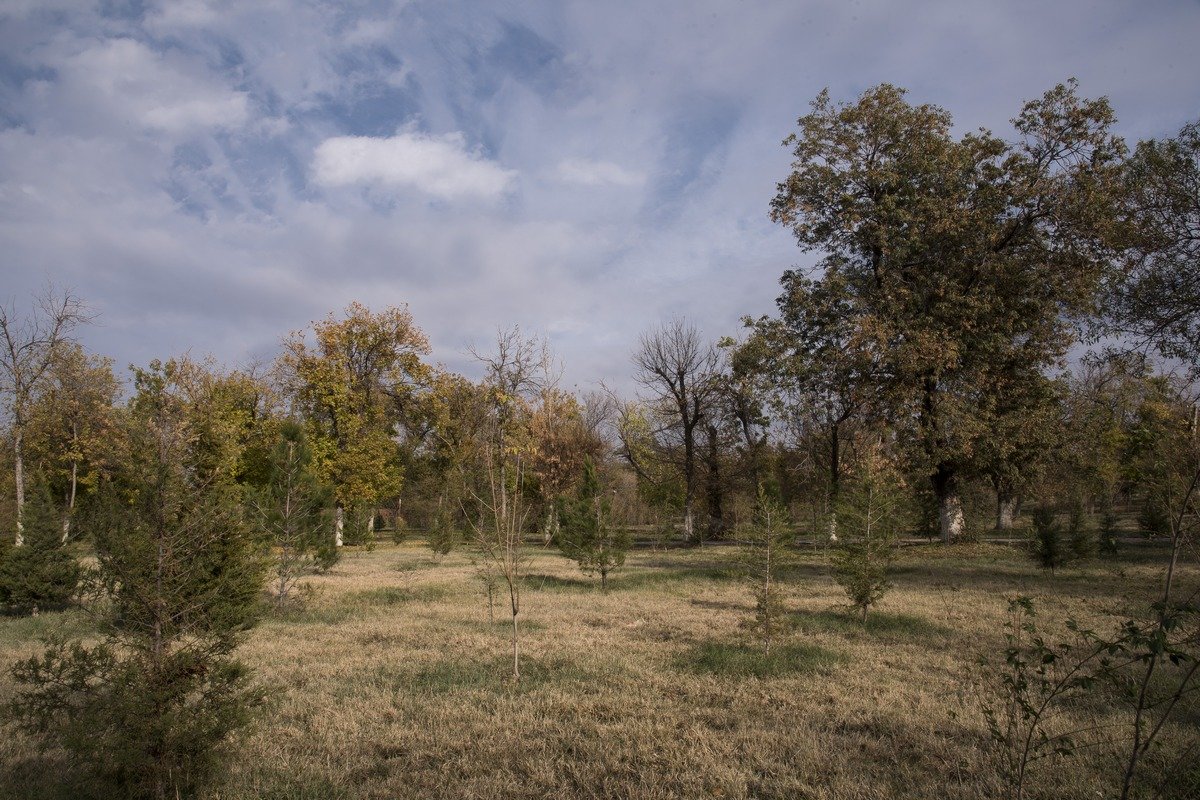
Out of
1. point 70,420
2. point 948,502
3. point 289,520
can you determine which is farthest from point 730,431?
point 70,420

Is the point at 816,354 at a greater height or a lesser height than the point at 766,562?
greater

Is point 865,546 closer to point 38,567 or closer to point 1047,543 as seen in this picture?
point 1047,543

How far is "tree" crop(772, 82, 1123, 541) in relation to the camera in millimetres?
20766

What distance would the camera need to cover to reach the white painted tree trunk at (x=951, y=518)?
80.4 ft

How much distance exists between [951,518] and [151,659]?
1018 inches

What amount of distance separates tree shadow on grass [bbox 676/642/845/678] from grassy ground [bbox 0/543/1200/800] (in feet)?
0.14

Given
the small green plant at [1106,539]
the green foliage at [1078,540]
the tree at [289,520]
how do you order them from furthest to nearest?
the small green plant at [1106,539] < the green foliage at [1078,540] < the tree at [289,520]

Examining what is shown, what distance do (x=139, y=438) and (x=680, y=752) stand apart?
5.09 meters

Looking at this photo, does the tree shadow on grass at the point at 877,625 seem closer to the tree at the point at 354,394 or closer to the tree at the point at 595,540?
the tree at the point at 595,540

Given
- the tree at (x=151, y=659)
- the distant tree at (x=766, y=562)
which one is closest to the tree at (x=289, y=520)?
the tree at (x=151, y=659)

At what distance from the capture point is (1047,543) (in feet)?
56.0

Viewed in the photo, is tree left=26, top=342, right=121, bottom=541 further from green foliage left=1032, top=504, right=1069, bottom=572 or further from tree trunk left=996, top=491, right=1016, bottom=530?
tree trunk left=996, top=491, right=1016, bottom=530

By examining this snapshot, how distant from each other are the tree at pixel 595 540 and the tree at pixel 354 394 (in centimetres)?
1955

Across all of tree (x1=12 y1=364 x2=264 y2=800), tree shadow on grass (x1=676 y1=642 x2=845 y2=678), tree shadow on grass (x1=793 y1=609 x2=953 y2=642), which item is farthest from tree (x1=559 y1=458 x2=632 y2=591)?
tree (x1=12 y1=364 x2=264 y2=800)
